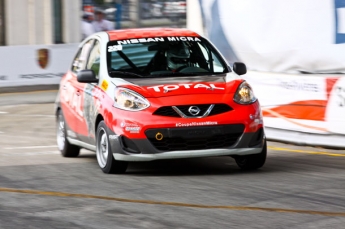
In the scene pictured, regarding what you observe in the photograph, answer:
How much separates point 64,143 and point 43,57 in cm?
1390

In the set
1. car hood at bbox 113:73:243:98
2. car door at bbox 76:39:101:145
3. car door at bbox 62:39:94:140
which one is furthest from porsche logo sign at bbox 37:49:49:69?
car hood at bbox 113:73:243:98

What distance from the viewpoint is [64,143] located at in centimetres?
1244

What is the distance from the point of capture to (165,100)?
984cm

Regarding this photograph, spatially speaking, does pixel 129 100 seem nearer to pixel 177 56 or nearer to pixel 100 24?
pixel 177 56

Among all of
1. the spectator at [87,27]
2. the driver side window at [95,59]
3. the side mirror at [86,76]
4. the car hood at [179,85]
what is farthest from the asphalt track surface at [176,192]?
the spectator at [87,27]

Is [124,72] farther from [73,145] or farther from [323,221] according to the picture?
[323,221]

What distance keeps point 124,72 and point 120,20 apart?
23.1 metres

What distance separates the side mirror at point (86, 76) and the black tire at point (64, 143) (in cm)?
171

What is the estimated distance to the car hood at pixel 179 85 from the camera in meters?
9.97

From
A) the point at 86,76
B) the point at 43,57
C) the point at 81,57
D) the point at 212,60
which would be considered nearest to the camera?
the point at 86,76

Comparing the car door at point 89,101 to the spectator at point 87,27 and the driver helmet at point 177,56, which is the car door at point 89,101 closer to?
the driver helmet at point 177,56

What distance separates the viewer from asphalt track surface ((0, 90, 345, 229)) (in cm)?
733

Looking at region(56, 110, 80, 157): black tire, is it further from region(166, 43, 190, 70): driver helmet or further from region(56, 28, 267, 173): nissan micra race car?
region(166, 43, 190, 70): driver helmet

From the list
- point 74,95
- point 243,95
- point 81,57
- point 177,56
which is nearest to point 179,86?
point 243,95
